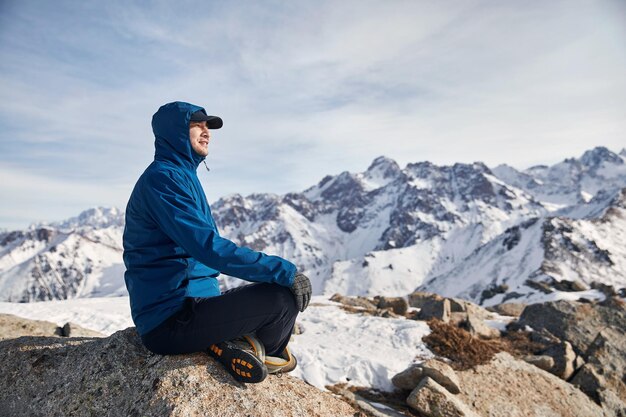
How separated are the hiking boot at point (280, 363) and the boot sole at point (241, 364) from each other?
48 centimetres

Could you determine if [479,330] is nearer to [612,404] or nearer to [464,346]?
[464,346]

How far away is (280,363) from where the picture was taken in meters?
5.67

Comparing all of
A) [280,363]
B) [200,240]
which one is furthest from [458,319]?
[200,240]

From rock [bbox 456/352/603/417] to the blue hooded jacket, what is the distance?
8309 mm

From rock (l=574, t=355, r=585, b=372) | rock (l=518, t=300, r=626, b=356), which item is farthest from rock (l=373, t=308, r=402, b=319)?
rock (l=574, t=355, r=585, b=372)

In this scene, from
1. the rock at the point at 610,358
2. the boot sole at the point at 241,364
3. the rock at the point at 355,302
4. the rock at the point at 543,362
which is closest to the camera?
the boot sole at the point at 241,364

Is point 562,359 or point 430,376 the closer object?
point 430,376

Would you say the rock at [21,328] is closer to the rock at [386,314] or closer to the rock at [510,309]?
the rock at [386,314]

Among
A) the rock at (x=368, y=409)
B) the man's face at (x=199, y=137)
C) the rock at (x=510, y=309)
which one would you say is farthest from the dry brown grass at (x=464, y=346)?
the rock at (x=510, y=309)

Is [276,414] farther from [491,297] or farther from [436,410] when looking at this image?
[491,297]

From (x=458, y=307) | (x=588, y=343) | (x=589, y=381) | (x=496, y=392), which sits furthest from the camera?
(x=458, y=307)

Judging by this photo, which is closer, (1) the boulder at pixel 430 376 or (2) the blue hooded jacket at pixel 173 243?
(2) the blue hooded jacket at pixel 173 243

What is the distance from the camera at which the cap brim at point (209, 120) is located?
558 cm

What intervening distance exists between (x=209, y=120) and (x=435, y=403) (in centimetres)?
772
